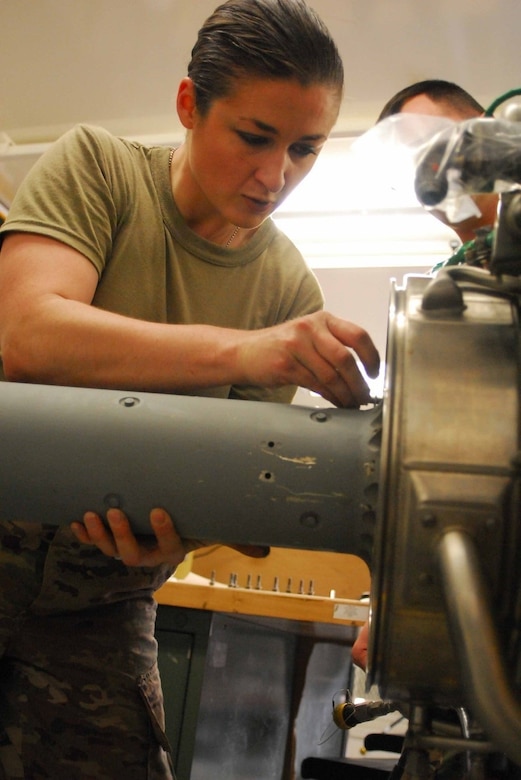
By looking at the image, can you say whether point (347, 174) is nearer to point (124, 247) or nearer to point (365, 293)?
point (365, 293)

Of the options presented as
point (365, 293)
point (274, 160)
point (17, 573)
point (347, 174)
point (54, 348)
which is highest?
point (274, 160)

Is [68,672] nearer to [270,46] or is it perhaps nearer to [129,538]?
[129,538]

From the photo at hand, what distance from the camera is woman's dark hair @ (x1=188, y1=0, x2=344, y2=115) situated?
796 mm

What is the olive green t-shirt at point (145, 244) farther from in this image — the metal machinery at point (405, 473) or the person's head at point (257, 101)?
the metal machinery at point (405, 473)

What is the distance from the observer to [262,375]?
23.4 inches

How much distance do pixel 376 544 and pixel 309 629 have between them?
1608 mm

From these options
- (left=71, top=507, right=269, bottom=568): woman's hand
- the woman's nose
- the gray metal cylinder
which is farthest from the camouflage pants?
the woman's nose

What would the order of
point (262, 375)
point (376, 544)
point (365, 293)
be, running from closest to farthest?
1. point (376, 544)
2. point (262, 375)
3. point (365, 293)

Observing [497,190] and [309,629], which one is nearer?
[497,190]

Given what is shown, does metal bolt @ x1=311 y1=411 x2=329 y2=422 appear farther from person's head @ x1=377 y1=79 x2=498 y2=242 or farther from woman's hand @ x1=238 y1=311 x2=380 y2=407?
person's head @ x1=377 y1=79 x2=498 y2=242

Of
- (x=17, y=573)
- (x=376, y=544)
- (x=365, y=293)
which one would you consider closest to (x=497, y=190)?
(x=376, y=544)

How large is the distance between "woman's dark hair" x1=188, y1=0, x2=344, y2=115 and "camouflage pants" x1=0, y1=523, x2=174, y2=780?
0.60 metres

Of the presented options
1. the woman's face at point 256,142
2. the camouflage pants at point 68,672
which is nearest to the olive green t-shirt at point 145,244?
the woman's face at point 256,142

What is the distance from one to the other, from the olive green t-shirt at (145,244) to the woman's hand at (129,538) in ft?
1.01
